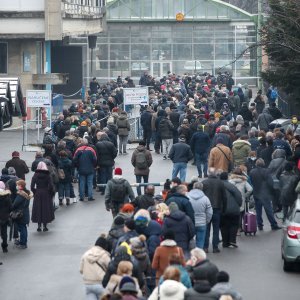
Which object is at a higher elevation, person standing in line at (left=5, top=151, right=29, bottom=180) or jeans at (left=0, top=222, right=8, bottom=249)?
person standing in line at (left=5, top=151, right=29, bottom=180)

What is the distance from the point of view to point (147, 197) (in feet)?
76.3

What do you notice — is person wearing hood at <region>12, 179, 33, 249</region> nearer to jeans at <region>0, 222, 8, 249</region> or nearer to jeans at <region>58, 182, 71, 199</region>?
jeans at <region>0, 222, 8, 249</region>

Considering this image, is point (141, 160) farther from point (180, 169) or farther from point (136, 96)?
point (136, 96)

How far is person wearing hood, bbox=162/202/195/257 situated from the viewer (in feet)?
69.1

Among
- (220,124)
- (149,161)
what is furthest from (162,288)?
(220,124)

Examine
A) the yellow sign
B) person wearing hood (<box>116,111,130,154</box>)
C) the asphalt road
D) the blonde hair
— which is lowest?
the asphalt road

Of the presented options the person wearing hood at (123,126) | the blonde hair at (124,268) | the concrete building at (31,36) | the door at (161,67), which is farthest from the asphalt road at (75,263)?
the door at (161,67)

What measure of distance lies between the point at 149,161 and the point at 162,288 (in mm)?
16165

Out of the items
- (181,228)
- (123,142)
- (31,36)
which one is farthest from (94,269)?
(31,36)

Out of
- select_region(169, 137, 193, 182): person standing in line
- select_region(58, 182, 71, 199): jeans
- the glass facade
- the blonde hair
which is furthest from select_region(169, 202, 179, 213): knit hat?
the glass facade

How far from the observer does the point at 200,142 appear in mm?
35500

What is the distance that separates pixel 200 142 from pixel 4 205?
38.8 feet

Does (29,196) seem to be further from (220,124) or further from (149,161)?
(220,124)

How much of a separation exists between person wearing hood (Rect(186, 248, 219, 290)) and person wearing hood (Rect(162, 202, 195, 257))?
10.1 feet
